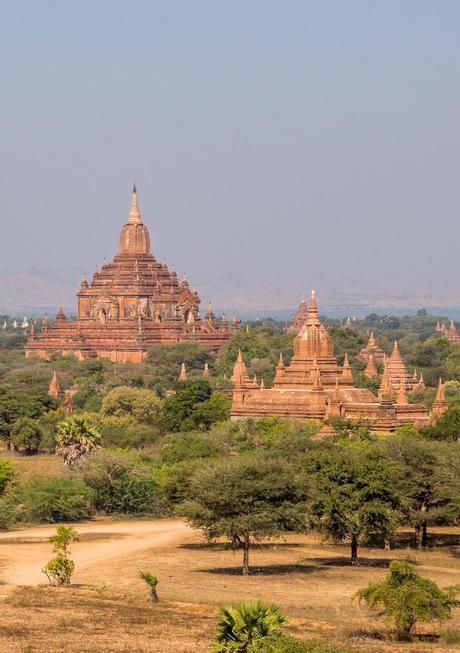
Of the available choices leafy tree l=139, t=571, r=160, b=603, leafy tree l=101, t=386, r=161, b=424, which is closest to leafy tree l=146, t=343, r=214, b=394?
leafy tree l=101, t=386, r=161, b=424

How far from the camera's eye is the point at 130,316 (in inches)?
5920

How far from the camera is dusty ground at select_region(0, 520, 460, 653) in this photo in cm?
4647

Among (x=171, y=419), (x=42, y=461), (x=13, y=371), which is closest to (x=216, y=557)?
(x=42, y=461)

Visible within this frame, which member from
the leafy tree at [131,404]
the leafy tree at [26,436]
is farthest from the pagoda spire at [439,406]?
the leafy tree at [26,436]

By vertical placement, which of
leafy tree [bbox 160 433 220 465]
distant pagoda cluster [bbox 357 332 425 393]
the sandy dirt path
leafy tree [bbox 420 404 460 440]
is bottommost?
the sandy dirt path

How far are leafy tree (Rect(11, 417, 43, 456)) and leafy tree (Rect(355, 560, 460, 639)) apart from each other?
47054 millimetres

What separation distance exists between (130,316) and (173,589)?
9740 cm

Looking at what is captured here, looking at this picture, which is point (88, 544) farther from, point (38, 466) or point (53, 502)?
point (38, 466)

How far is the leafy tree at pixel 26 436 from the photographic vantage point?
93500 mm

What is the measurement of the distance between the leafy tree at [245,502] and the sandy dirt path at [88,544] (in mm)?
3165

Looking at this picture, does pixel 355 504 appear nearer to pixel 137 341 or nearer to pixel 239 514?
pixel 239 514

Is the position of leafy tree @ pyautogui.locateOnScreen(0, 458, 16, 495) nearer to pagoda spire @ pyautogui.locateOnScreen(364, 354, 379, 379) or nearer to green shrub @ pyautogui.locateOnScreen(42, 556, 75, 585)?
green shrub @ pyautogui.locateOnScreen(42, 556, 75, 585)

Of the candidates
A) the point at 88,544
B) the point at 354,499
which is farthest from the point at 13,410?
the point at 354,499

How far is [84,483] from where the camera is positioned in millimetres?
72438
